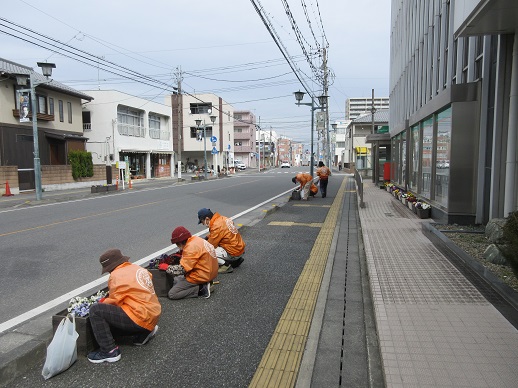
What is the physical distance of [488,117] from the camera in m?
8.18

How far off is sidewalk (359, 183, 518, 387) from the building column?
182 centimetres

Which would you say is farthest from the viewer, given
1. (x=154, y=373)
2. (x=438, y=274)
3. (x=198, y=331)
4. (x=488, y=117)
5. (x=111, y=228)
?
(x=111, y=228)

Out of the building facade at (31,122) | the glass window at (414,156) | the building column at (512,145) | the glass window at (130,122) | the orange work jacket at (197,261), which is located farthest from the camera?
the glass window at (130,122)

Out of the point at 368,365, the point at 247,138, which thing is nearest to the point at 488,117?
the point at 368,365

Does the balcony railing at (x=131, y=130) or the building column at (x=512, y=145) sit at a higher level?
the balcony railing at (x=131, y=130)

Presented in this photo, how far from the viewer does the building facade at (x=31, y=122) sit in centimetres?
2328

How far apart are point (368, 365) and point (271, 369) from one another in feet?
2.82

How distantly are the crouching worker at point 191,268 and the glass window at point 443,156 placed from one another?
21.5 feet

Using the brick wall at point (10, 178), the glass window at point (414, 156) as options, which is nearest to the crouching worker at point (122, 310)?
the glass window at point (414, 156)

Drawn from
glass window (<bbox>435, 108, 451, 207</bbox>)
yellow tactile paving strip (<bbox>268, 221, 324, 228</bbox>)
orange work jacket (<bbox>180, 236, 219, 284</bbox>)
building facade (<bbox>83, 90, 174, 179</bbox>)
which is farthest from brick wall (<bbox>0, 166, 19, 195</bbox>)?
glass window (<bbox>435, 108, 451, 207</bbox>)

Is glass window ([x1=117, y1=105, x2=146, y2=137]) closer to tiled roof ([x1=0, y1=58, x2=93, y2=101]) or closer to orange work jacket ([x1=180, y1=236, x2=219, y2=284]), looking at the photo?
tiled roof ([x1=0, y1=58, x2=93, y2=101])

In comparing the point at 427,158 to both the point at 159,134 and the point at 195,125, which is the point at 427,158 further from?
the point at 195,125

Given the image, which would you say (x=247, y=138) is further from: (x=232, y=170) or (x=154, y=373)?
(x=154, y=373)

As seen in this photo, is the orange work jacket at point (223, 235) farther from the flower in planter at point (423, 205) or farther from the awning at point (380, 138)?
the awning at point (380, 138)
